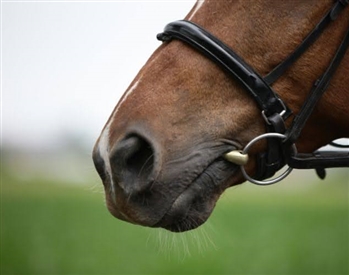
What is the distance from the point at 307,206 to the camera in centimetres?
1708

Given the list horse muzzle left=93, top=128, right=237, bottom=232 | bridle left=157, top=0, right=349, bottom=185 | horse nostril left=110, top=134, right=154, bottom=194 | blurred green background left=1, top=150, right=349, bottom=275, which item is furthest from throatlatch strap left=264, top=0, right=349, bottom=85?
blurred green background left=1, top=150, right=349, bottom=275

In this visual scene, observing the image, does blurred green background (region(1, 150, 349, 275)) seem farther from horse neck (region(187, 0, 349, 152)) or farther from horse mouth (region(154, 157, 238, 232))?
horse neck (region(187, 0, 349, 152))

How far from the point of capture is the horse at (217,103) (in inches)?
153

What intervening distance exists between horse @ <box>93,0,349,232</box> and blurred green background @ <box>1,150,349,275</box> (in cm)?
426

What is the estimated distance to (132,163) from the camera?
12.8 feet

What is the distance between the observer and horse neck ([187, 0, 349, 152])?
12.9 feet

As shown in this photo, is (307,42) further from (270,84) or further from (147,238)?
(147,238)

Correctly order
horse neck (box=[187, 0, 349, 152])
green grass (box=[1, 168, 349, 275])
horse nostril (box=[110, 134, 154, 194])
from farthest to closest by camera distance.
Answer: green grass (box=[1, 168, 349, 275])
horse neck (box=[187, 0, 349, 152])
horse nostril (box=[110, 134, 154, 194])

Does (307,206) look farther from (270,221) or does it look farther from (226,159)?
(226,159)

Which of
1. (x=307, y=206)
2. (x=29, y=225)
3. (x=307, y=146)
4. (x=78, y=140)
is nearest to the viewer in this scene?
(x=307, y=146)

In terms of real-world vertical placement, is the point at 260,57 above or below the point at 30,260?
above

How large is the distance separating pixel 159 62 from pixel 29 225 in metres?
10.1

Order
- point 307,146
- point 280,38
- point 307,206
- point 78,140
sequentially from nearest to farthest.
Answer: point 280,38, point 307,146, point 307,206, point 78,140

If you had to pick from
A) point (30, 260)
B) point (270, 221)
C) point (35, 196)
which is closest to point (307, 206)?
point (270, 221)
